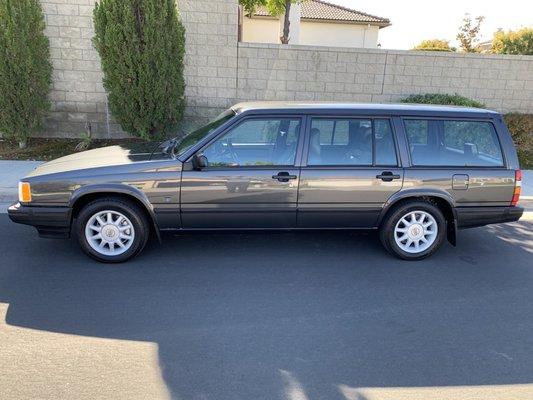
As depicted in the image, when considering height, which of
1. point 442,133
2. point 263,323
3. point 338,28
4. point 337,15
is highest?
point 337,15

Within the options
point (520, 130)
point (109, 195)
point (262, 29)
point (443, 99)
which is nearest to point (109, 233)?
point (109, 195)

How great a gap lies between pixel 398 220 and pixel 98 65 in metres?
7.97

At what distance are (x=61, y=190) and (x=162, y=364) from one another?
2.17 metres

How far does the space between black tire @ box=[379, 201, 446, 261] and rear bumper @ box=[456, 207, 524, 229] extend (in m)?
0.20

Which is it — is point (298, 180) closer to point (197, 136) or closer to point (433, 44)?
point (197, 136)

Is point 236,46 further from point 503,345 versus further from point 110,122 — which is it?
point 503,345

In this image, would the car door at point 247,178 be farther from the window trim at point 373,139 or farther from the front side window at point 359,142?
the front side window at point 359,142

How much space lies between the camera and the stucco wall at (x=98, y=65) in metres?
9.49

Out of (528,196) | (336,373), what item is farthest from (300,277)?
(528,196)

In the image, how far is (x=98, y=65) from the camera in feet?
32.1

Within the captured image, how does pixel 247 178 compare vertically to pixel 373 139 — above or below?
below

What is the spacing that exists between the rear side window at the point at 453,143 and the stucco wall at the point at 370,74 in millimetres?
6021

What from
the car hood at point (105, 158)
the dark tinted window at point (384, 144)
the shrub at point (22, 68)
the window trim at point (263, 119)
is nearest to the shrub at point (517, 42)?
the dark tinted window at point (384, 144)

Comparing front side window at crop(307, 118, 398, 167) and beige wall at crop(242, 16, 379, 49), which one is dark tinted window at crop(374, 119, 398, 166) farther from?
beige wall at crop(242, 16, 379, 49)
